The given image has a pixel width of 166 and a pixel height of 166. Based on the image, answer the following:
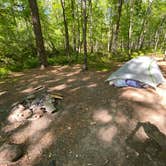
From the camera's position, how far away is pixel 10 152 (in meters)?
3.94

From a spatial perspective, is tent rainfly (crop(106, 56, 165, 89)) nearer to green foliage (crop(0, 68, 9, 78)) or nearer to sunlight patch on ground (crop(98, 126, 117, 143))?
sunlight patch on ground (crop(98, 126, 117, 143))

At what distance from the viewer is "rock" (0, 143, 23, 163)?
386cm

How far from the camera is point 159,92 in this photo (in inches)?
266

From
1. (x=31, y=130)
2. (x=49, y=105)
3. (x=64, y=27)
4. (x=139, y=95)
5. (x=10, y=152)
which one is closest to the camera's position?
(x=10, y=152)

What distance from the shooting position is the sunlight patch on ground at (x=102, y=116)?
512cm

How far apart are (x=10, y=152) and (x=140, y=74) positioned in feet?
18.0

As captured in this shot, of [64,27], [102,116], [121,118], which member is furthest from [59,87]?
[64,27]

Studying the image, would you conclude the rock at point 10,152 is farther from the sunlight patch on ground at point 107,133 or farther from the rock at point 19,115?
the sunlight patch on ground at point 107,133

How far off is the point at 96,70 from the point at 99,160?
6.41 meters

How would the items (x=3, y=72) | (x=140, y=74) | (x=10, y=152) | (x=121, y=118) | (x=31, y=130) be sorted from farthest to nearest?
(x=3, y=72) < (x=140, y=74) < (x=121, y=118) < (x=31, y=130) < (x=10, y=152)

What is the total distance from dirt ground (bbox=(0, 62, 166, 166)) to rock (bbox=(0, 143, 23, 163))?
12 cm

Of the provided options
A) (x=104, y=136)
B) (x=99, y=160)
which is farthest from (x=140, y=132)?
(x=99, y=160)

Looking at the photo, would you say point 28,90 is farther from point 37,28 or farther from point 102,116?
point 37,28

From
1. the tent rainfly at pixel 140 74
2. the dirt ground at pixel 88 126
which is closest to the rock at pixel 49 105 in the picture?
the dirt ground at pixel 88 126
